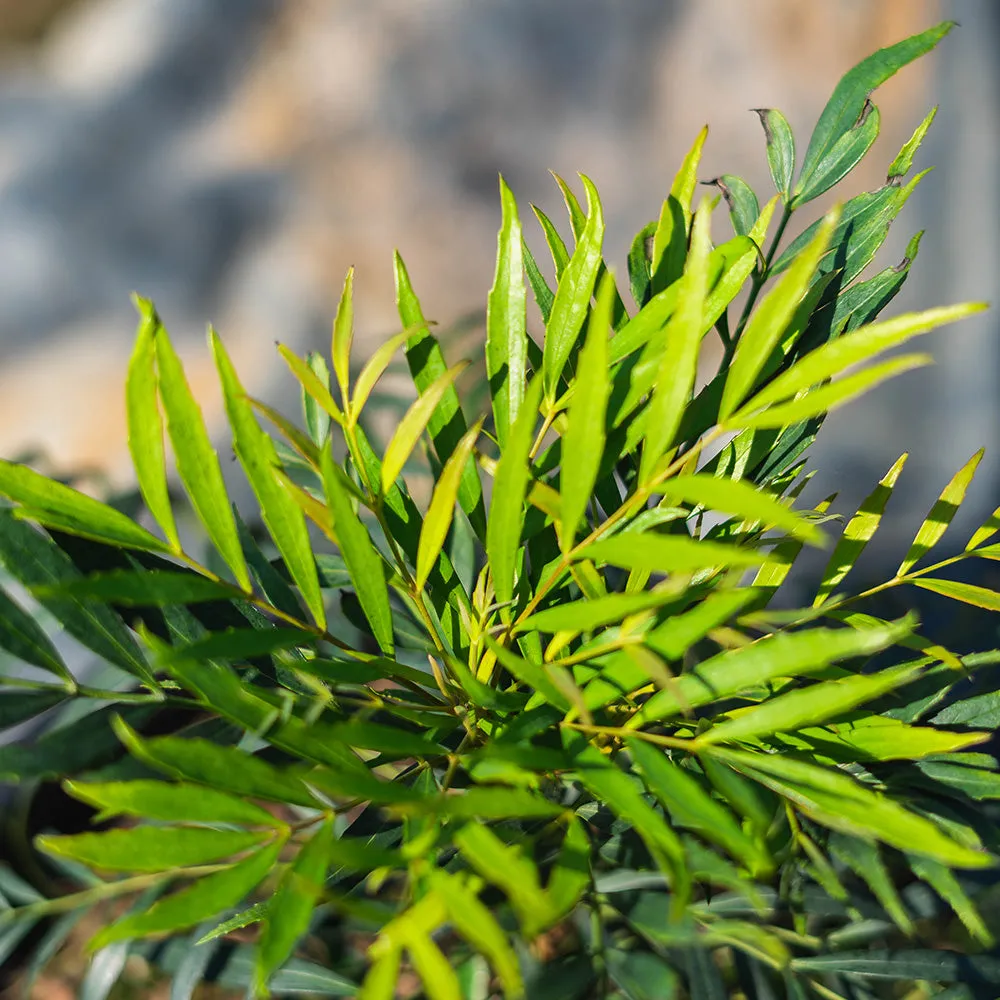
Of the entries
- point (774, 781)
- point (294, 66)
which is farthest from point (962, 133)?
point (294, 66)

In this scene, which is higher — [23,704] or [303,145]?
[303,145]

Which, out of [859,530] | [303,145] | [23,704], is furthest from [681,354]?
[303,145]

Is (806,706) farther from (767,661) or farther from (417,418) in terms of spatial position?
(417,418)

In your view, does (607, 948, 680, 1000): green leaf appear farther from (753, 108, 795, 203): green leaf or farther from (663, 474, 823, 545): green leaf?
(753, 108, 795, 203): green leaf

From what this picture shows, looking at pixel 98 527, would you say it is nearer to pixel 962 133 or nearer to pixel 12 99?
pixel 962 133

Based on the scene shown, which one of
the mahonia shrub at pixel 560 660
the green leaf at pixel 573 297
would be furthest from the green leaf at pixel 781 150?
the green leaf at pixel 573 297
